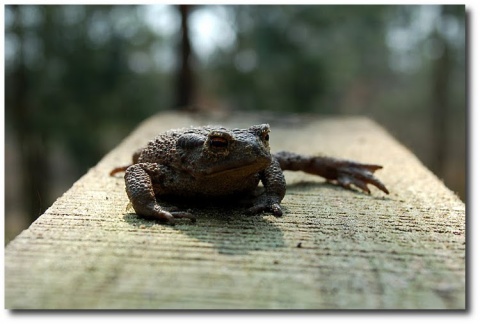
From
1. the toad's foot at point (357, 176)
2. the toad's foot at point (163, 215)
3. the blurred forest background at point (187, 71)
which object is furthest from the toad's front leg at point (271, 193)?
the blurred forest background at point (187, 71)

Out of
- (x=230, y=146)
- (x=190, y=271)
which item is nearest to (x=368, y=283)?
(x=190, y=271)

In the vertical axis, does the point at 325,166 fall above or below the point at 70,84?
below

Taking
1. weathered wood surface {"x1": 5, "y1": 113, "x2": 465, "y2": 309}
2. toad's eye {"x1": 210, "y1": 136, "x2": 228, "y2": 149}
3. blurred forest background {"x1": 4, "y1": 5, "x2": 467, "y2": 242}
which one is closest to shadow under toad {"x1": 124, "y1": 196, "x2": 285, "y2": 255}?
weathered wood surface {"x1": 5, "y1": 113, "x2": 465, "y2": 309}

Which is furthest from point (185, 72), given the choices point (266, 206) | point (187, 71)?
point (266, 206)

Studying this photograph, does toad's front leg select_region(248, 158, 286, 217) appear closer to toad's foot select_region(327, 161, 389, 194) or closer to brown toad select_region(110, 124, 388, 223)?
brown toad select_region(110, 124, 388, 223)

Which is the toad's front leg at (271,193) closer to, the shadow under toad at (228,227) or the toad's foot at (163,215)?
the shadow under toad at (228,227)

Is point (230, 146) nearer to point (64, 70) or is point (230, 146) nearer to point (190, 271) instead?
point (190, 271)

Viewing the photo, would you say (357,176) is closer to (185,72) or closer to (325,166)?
(325,166)
